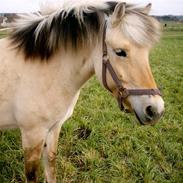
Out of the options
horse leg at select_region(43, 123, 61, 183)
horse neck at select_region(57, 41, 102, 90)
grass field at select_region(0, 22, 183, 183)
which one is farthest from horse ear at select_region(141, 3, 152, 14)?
horse leg at select_region(43, 123, 61, 183)

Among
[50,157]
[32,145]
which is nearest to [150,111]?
[32,145]

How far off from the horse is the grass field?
2.59 feet

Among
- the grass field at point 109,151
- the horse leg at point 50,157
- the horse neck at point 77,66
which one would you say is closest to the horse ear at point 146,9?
the grass field at point 109,151

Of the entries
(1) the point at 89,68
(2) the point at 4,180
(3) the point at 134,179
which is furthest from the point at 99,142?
(1) the point at 89,68

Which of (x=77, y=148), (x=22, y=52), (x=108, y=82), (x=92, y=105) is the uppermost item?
(x=22, y=52)

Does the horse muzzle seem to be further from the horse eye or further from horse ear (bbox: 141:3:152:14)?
horse ear (bbox: 141:3:152:14)

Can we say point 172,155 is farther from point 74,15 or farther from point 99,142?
point 74,15

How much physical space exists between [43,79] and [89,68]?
0.51 m

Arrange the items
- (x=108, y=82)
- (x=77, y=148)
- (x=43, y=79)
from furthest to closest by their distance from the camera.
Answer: (x=77, y=148)
(x=43, y=79)
(x=108, y=82)

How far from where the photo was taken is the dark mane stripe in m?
3.17

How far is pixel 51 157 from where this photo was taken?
13.3ft

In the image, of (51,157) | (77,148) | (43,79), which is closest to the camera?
(43,79)

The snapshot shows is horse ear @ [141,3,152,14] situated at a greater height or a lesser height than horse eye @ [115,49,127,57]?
greater

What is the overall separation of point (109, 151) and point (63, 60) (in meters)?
2.02
